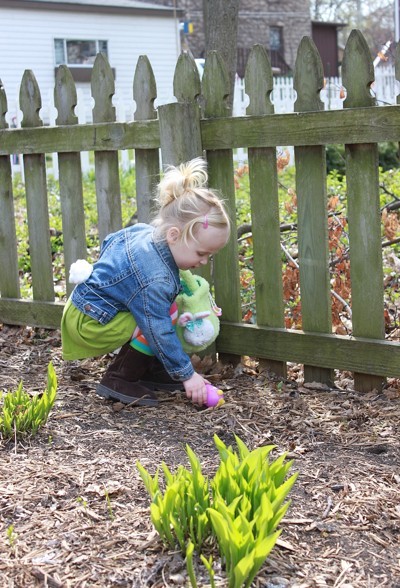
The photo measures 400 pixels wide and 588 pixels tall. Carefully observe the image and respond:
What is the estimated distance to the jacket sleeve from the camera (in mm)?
3320

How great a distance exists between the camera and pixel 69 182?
4406 mm

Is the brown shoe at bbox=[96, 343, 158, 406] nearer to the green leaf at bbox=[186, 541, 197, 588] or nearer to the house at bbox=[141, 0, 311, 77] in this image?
the green leaf at bbox=[186, 541, 197, 588]

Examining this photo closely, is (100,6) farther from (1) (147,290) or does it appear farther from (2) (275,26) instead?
(1) (147,290)

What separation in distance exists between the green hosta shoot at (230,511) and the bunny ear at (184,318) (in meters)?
1.42

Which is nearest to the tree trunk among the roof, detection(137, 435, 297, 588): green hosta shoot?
detection(137, 435, 297, 588): green hosta shoot

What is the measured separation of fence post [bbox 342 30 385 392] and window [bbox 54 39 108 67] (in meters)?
25.7

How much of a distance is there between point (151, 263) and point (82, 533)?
137 centimetres

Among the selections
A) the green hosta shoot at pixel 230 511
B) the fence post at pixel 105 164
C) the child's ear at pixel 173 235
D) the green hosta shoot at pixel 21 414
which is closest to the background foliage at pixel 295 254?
the fence post at pixel 105 164

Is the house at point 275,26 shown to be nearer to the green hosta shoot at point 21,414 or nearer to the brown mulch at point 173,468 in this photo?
the brown mulch at point 173,468

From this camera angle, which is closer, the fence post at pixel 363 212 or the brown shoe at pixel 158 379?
the fence post at pixel 363 212

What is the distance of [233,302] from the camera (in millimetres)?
3926

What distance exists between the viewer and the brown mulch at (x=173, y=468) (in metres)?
2.06

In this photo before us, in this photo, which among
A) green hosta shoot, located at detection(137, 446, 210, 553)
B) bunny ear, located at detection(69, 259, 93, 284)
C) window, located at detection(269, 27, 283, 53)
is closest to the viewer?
green hosta shoot, located at detection(137, 446, 210, 553)

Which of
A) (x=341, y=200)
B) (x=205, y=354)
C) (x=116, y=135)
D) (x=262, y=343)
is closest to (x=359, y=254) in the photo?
(x=262, y=343)
